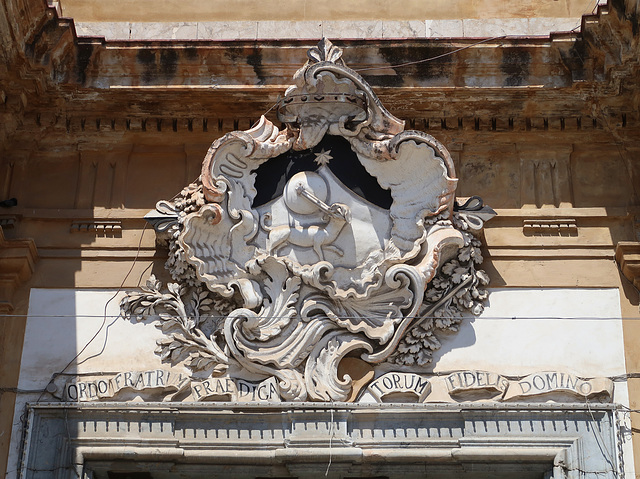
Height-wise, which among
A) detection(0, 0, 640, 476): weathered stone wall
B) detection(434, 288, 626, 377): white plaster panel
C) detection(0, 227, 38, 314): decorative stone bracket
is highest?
detection(0, 0, 640, 476): weathered stone wall

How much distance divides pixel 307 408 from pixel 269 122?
193cm

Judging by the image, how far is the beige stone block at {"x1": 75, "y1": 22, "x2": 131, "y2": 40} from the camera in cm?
1038

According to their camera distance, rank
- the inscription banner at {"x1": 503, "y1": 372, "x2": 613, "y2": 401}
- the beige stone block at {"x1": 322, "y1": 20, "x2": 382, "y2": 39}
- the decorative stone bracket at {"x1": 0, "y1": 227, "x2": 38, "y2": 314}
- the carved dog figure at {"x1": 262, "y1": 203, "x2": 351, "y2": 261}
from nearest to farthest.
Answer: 1. the inscription banner at {"x1": 503, "y1": 372, "x2": 613, "y2": 401}
2. the carved dog figure at {"x1": 262, "y1": 203, "x2": 351, "y2": 261}
3. the decorative stone bracket at {"x1": 0, "y1": 227, "x2": 38, "y2": 314}
4. the beige stone block at {"x1": 322, "y1": 20, "x2": 382, "y2": 39}

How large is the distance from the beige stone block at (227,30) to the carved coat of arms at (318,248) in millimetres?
981

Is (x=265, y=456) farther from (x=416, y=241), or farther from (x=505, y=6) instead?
(x=505, y=6)

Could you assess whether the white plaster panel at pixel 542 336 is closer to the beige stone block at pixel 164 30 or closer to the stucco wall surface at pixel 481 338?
the stucco wall surface at pixel 481 338

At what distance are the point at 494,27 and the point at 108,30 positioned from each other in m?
2.72

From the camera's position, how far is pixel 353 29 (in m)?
10.3

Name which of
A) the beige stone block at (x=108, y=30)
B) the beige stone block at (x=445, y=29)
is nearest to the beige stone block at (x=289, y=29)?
the beige stone block at (x=445, y=29)

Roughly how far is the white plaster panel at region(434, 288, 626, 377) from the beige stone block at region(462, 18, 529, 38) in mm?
1962

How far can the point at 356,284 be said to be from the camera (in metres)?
9.12

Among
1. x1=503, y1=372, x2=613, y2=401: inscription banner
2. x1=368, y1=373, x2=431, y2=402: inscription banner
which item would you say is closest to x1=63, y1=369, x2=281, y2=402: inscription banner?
x1=368, y1=373, x2=431, y2=402: inscription banner

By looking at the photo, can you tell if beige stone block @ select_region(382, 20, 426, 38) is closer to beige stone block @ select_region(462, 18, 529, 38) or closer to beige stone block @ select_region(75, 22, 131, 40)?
beige stone block @ select_region(462, 18, 529, 38)

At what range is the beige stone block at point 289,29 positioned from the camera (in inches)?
406
